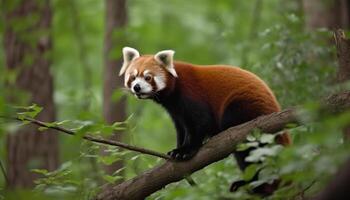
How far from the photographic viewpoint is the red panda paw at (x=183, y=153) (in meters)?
4.07

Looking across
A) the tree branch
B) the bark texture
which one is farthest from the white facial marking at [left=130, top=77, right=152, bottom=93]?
the bark texture

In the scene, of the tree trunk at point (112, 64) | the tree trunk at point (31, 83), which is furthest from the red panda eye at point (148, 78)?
the tree trunk at point (31, 83)

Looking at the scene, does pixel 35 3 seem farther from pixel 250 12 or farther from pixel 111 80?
pixel 250 12

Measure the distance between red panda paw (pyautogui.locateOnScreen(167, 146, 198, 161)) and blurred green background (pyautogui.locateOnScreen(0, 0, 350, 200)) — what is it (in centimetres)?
19

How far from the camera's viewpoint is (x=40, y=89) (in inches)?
304

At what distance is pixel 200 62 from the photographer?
12812mm

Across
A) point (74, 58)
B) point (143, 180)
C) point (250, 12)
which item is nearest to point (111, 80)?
point (143, 180)

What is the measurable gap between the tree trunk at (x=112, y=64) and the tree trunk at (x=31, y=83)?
804 millimetres

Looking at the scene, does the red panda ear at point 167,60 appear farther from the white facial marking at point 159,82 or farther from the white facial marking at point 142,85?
the white facial marking at point 142,85

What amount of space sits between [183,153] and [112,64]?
3196 millimetres

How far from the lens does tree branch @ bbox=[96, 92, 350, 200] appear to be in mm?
3717

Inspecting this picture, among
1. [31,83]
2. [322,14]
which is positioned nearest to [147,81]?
[31,83]

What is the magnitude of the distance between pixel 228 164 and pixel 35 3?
362 centimetres

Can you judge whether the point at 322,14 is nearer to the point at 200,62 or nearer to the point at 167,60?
the point at 167,60
